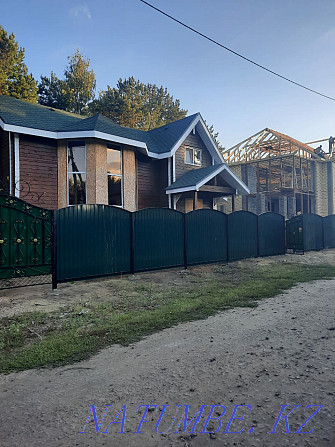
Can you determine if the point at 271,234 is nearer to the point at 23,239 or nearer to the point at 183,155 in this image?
the point at 183,155

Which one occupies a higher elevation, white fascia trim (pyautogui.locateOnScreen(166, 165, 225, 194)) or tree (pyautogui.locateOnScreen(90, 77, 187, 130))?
tree (pyautogui.locateOnScreen(90, 77, 187, 130))

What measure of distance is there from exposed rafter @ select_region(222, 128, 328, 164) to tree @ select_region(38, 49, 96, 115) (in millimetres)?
21981

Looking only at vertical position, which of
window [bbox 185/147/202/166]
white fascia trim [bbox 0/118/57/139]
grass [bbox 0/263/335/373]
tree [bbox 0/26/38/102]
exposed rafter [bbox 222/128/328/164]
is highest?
tree [bbox 0/26/38/102]

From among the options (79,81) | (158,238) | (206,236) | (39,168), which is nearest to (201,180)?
(206,236)

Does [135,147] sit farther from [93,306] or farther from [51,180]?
[93,306]

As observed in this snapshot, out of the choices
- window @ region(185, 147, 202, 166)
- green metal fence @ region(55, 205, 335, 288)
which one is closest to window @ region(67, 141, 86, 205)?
green metal fence @ region(55, 205, 335, 288)

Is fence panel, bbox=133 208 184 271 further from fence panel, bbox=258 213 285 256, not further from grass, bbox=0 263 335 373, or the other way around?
fence panel, bbox=258 213 285 256

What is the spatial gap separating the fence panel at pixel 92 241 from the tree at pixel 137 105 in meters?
33.1

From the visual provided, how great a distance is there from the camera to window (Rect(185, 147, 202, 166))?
61.6 ft

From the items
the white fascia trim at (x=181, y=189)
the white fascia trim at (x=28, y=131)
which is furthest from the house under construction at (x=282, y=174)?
the white fascia trim at (x=28, y=131)

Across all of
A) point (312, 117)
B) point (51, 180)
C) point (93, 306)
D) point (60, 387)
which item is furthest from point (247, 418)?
point (312, 117)

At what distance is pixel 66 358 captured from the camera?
12.3 feet

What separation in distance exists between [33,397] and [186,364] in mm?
1674

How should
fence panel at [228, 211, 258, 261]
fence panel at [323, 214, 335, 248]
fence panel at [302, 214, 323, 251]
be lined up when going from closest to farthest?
fence panel at [228, 211, 258, 261]
fence panel at [302, 214, 323, 251]
fence panel at [323, 214, 335, 248]
